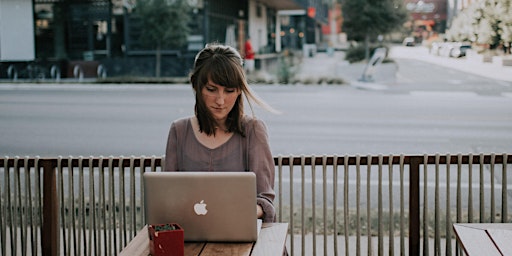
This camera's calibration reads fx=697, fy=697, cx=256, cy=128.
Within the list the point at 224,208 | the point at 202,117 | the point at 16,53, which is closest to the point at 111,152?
the point at 202,117

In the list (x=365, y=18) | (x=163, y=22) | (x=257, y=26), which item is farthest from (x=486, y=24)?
(x=257, y=26)

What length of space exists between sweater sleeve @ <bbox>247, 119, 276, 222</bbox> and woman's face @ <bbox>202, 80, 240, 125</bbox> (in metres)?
0.19

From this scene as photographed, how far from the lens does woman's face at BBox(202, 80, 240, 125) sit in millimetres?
3098

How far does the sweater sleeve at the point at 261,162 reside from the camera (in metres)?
3.18

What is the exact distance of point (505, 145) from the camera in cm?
969

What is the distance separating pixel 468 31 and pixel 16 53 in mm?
14964

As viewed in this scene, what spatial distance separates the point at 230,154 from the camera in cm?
328

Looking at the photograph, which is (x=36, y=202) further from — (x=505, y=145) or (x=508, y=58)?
(x=505, y=145)

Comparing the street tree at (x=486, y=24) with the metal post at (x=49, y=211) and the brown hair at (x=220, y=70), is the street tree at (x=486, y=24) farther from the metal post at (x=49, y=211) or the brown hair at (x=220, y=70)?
the metal post at (x=49, y=211)

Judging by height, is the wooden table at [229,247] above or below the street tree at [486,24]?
below

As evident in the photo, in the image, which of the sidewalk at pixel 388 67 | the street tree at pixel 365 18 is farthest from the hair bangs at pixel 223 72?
the street tree at pixel 365 18

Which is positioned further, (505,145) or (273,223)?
(505,145)

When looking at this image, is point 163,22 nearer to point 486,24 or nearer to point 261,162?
point 486,24

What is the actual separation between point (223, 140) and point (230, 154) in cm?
8
